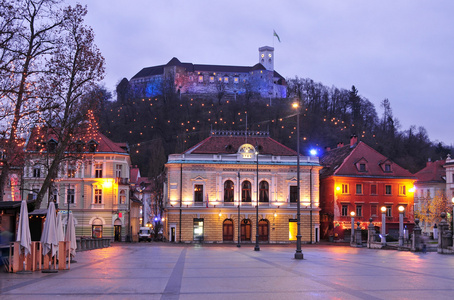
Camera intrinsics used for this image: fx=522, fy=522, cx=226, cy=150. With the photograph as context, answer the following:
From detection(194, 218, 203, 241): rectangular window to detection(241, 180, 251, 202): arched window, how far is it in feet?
18.1

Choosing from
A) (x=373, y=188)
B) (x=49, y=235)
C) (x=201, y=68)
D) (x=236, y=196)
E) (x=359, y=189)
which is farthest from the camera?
(x=201, y=68)

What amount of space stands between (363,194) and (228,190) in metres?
16.6

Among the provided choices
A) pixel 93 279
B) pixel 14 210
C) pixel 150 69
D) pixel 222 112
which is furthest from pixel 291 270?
pixel 150 69

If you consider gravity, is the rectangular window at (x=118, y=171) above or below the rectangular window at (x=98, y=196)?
above

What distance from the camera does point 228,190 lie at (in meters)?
59.3

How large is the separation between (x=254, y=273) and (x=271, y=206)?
4036cm

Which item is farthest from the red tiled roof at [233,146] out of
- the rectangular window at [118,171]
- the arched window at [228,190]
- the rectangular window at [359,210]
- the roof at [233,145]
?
the rectangular window at [359,210]

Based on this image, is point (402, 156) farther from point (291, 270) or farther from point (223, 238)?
point (291, 270)

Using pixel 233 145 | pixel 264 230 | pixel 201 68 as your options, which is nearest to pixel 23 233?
pixel 264 230

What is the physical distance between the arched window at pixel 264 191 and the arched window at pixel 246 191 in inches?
51.1

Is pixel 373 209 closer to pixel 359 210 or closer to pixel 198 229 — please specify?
pixel 359 210

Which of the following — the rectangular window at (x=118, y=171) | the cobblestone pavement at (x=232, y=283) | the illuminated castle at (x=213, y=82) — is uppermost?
the illuminated castle at (x=213, y=82)

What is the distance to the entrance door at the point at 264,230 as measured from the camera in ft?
193

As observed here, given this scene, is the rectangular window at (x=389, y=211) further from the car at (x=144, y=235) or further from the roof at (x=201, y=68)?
the roof at (x=201, y=68)
